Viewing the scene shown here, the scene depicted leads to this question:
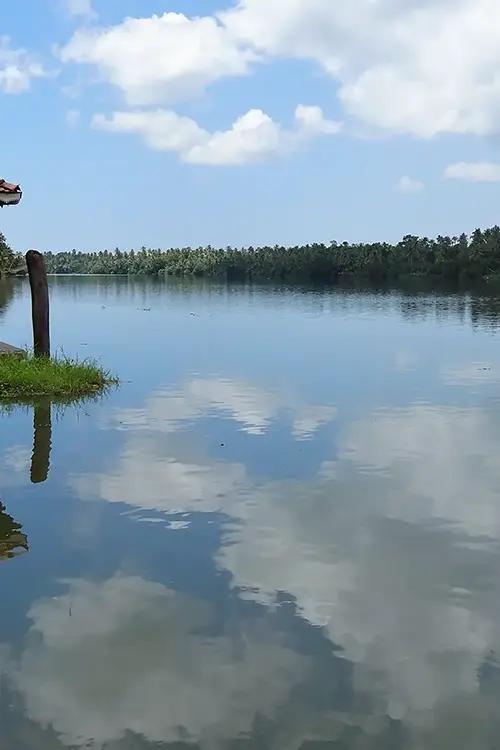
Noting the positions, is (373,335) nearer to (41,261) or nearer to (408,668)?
(41,261)

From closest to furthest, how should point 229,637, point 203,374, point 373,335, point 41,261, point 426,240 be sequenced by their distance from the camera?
point 229,637, point 41,261, point 203,374, point 373,335, point 426,240

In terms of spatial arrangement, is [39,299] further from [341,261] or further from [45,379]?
[341,261]

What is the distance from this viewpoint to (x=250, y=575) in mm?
6957

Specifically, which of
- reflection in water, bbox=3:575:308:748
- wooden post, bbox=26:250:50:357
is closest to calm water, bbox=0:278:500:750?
reflection in water, bbox=3:575:308:748

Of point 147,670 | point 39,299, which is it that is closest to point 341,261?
point 39,299

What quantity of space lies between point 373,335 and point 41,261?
17588 mm

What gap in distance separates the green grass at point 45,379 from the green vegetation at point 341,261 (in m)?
93.2

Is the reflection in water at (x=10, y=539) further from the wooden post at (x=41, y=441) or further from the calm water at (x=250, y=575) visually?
the wooden post at (x=41, y=441)

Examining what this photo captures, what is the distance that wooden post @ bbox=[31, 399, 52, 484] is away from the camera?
10.2 m

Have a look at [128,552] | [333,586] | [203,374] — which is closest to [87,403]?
[203,374]

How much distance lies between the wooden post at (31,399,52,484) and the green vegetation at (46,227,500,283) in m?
95.6

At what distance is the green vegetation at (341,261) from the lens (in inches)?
4345

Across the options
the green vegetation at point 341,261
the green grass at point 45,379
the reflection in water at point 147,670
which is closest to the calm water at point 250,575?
the reflection in water at point 147,670

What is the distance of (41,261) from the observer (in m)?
17.5
